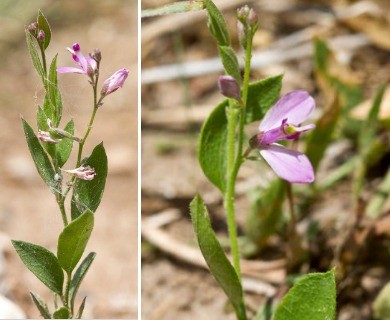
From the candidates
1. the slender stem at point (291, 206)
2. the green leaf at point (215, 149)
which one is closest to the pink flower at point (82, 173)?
the green leaf at point (215, 149)

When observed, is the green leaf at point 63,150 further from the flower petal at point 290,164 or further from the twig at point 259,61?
the twig at point 259,61

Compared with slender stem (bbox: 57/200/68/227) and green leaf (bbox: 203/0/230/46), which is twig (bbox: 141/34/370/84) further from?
slender stem (bbox: 57/200/68/227)

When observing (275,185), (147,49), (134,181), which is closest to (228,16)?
(147,49)

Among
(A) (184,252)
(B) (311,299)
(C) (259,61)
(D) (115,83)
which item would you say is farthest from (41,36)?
(C) (259,61)

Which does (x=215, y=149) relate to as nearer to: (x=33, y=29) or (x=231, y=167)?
(x=231, y=167)

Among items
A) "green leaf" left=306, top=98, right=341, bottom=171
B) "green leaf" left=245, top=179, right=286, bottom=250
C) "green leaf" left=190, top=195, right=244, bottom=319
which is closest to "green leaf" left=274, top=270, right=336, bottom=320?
Answer: "green leaf" left=190, top=195, right=244, bottom=319
